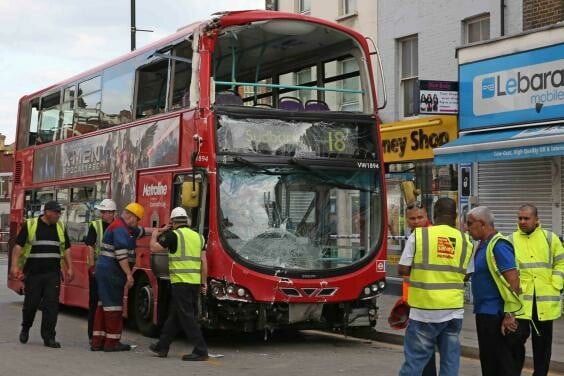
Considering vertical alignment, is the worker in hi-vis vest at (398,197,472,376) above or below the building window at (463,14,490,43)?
below

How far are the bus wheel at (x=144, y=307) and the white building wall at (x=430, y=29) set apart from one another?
8171 millimetres

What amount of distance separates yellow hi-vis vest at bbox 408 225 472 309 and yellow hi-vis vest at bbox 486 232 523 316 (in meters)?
0.22

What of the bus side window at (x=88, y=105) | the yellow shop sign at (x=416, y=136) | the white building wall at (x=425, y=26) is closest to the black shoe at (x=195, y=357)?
the bus side window at (x=88, y=105)

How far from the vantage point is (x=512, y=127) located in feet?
52.0

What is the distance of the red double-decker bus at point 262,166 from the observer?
11352mm

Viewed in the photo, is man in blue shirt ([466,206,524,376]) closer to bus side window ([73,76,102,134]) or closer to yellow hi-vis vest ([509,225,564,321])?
yellow hi-vis vest ([509,225,564,321])

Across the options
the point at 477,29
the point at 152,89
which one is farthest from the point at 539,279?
the point at 477,29

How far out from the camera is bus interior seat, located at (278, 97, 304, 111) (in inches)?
475

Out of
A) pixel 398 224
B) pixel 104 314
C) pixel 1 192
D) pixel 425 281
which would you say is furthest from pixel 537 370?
pixel 1 192

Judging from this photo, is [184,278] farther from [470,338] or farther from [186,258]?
[470,338]

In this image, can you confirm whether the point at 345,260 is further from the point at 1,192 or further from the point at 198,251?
the point at 1,192

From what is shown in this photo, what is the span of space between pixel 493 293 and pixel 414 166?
38.9 feet

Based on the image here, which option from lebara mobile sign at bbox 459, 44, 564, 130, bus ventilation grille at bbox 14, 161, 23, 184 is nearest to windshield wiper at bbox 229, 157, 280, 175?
lebara mobile sign at bbox 459, 44, 564, 130

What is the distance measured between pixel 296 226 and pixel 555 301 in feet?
13.7
